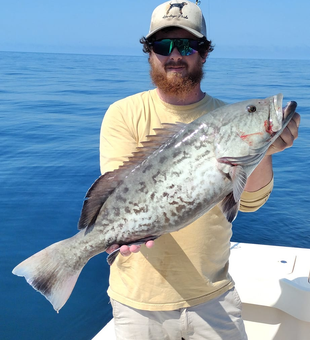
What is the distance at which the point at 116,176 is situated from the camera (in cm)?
252

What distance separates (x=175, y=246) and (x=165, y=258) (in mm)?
109

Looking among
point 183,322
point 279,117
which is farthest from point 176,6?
point 183,322

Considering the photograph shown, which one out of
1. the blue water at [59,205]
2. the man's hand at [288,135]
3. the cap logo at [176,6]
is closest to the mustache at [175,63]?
the cap logo at [176,6]

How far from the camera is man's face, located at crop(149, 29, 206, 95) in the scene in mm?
2928

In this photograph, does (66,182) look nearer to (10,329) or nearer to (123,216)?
(10,329)

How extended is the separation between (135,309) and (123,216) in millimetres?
804

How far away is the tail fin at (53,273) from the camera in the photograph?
2510 millimetres

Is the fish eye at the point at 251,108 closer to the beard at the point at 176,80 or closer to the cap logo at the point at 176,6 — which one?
the beard at the point at 176,80

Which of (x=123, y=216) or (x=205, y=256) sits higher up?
(x=123, y=216)

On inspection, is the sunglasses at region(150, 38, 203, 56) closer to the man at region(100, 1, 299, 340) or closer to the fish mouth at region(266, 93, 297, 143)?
the man at region(100, 1, 299, 340)

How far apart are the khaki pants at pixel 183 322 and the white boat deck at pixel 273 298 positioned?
910 millimetres

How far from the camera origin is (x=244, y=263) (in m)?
4.43

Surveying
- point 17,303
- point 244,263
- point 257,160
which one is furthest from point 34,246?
point 257,160

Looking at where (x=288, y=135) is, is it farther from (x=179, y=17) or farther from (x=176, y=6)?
(x=176, y=6)
